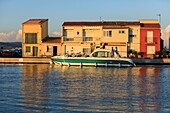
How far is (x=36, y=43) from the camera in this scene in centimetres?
6444

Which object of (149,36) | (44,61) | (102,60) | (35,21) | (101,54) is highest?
(35,21)

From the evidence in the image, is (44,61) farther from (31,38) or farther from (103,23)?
(103,23)

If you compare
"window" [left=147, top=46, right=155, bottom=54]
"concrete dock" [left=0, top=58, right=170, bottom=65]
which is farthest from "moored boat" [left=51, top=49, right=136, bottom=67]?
"window" [left=147, top=46, right=155, bottom=54]

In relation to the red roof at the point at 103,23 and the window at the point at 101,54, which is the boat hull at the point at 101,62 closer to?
the window at the point at 101,54

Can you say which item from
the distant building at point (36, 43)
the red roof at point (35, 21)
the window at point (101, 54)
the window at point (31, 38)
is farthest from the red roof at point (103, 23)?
the window at point (101, 54)

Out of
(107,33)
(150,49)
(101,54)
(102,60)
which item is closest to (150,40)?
(150,49)

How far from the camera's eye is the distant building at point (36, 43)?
209 feet

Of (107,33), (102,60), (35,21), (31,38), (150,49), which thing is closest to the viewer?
(102,60)

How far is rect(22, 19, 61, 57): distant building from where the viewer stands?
63844 millimetres

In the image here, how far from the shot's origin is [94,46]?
62.5 metres

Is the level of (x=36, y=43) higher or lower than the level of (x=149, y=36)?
lower

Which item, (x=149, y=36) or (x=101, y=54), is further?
(x=149, y=36)

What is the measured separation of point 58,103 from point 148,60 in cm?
3828

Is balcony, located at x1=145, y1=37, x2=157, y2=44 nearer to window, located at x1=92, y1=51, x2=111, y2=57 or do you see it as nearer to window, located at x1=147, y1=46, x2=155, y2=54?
window, located at x1=147, y1=46, x2=155, y2=54
